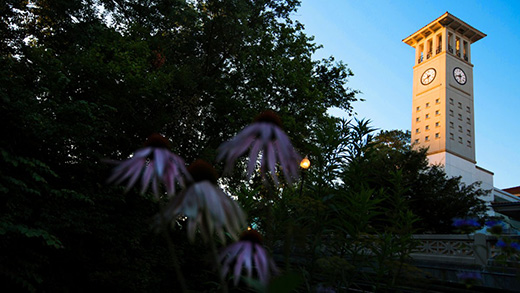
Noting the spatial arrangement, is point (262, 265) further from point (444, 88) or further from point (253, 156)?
point (444, 88)

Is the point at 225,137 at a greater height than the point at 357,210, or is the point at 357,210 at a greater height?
the point at 225,137

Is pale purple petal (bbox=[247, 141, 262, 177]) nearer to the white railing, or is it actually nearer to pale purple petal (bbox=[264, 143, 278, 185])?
pale purple petal (bbox=[264, 143, 278, 185])

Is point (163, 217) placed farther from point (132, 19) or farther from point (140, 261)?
point (132, 19)

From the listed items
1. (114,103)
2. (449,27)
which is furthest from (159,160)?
(449,27)

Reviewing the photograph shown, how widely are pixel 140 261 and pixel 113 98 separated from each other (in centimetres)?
486

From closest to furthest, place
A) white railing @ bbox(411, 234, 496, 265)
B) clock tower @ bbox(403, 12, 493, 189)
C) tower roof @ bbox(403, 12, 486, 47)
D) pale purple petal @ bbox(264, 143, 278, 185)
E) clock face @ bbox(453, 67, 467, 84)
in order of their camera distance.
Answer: pale purple petal @ bbox(264, 143, 278, 185) → white railing @ bbox(411, 234, 496, 265) → clock tower @ bbox(403, 12, 493, 189) → clock face @ bbox(453, 67, 467, 84) → tower roof @ bbox(403, 12, 486, 47)

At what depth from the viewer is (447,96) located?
50.8 metres

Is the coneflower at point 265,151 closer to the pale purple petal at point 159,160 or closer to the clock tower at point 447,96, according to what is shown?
the pale purple petal at point 159,160

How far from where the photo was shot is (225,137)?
16.2m

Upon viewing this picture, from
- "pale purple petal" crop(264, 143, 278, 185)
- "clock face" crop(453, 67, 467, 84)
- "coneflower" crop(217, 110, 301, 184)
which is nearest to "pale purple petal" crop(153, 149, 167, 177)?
"coneflower" crop(217, 110, 301, 184)

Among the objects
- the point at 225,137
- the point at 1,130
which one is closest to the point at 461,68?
the point at 225,137

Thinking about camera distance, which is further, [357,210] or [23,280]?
[23,280]

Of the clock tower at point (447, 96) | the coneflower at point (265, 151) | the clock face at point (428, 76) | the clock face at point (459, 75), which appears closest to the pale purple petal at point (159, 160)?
the coneflower at point (265, 151)

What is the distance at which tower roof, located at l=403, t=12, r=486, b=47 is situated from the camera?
2132 inches
